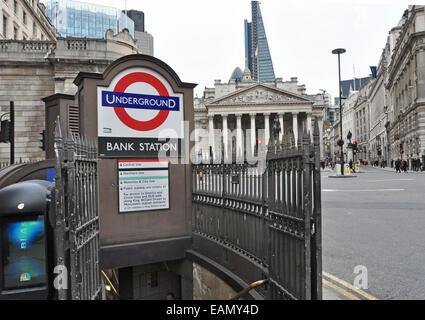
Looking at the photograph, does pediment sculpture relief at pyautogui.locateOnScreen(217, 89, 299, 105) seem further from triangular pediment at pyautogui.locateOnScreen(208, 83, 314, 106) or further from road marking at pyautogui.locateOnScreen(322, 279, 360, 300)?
road marking at pyautogui.locateOnScreen(322, 279, 360, 300)

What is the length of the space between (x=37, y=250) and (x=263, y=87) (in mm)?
76646

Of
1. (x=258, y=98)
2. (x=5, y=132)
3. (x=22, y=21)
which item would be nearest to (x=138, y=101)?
(x=5, y=132)

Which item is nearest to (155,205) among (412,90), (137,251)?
(137,251)

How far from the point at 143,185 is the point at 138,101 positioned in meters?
1.44

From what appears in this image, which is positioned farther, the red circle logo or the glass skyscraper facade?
the glass skyscraper facade

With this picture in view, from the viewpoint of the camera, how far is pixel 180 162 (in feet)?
20.2

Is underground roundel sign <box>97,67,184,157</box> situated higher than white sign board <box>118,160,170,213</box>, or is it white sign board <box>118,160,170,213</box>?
underground roundel sign <box>97,67,184,157</box>

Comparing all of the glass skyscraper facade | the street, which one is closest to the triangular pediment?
the glass skyscraper facade

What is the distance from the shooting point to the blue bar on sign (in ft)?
18.4

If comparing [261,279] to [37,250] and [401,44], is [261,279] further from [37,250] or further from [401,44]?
[401,44]

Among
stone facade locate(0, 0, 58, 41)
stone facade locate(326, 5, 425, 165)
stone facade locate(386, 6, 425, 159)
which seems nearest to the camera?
stone facade locate(0, 0, 58, 41)

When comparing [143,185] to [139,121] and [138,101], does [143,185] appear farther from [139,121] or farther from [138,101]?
[138,101]

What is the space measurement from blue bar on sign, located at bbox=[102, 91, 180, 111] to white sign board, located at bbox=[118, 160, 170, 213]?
0.94m

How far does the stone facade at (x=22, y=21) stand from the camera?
105 ft
